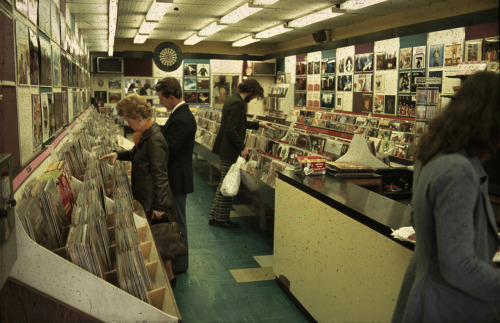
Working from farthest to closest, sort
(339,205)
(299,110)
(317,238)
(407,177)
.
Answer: (299,110) → (407,177) → (317,238) → (339,205)

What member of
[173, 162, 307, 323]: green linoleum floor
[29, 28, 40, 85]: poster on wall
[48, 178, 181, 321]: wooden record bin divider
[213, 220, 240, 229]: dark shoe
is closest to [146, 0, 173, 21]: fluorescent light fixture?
[173, 162, 307, 323]: green linoleum floor

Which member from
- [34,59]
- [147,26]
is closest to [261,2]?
[147,26]

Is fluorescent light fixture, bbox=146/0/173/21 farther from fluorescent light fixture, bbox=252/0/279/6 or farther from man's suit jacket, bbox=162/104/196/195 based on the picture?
man's suit jacket, bbox=162/104/196/195

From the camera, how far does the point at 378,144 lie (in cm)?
765

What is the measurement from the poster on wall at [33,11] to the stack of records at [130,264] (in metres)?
1.40

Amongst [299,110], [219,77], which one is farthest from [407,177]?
[219,77]

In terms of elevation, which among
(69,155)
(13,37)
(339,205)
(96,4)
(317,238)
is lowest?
(317,238)

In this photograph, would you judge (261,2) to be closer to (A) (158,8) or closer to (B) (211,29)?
(A) (158,8)

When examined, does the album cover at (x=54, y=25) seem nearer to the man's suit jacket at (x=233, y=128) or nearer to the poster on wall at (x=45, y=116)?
the poster on wall at (x=45, y=116)

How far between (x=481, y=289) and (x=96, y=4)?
608 centimetres

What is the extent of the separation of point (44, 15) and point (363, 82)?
9.30 metres

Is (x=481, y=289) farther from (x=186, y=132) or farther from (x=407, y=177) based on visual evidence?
(x=186, y=132)

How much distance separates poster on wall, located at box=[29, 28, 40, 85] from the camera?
2440 mm

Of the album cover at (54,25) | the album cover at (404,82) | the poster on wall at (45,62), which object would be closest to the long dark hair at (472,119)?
the poster on wall at (45,62)
